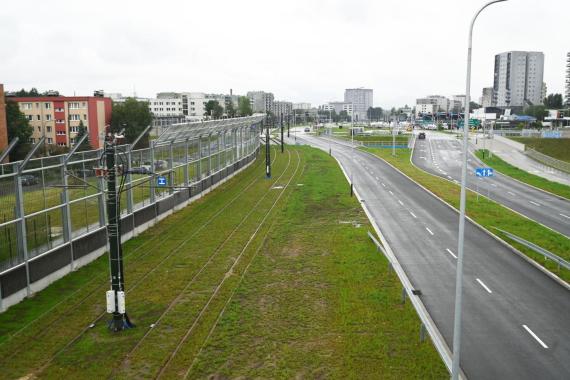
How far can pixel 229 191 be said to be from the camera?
47406 millimetres

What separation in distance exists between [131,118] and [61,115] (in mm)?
11168

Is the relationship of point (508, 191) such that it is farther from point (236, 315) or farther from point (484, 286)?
point (236, 315)

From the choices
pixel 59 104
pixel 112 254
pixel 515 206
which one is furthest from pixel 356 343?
pixel 59 104

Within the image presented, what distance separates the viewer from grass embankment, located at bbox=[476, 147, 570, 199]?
48750mm

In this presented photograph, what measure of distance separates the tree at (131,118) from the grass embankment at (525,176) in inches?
2152

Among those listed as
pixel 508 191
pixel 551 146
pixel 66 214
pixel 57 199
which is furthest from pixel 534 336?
pixel 551 146

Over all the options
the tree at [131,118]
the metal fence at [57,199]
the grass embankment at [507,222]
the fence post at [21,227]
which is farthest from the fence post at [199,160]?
the tree at [131,118]

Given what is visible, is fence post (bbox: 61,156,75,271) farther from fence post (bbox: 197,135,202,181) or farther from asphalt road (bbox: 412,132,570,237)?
asphalt road (bbox: 412,132,570,237)

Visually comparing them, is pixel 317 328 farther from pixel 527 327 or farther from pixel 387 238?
pixel 387 238

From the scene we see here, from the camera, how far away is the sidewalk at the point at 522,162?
59.3m

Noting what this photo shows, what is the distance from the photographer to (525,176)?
59094 millimetres

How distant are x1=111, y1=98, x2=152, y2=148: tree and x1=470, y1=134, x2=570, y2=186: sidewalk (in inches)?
2153

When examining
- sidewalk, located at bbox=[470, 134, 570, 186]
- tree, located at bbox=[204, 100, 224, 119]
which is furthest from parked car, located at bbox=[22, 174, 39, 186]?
tree, located at bbox=[204, 100, 224, 119]

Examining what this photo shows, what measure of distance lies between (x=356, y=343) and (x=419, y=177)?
43326 mm
